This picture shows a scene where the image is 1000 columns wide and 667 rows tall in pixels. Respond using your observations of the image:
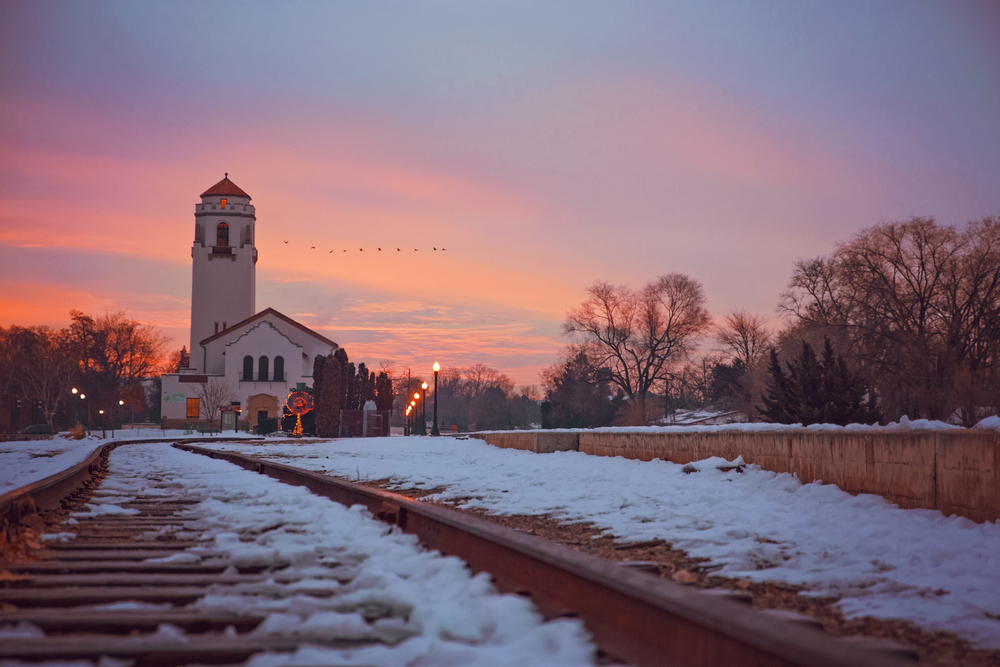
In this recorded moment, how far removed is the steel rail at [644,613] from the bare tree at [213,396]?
74133 mm

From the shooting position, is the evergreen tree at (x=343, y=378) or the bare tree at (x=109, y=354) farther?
the bare tree at (x=109, y=354)

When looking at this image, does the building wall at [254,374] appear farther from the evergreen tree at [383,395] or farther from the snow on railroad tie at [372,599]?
the snow on railroad tie at [372,599]

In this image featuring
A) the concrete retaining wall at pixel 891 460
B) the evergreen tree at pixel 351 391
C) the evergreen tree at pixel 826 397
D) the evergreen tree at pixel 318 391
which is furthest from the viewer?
the evergreen tree at pixel 351 391

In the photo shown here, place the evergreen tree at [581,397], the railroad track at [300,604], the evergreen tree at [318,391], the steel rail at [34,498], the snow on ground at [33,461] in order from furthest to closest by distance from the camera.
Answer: the evergreen tree at [581,397] < the evergreen tree at [318,391] < the snow on ground at [33,461] < the steel rail at [34,498] < the railroad track at [300,604]

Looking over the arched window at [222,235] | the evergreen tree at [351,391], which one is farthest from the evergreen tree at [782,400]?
the arched window at [222,235]

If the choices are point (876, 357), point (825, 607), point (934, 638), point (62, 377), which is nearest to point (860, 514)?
point (825, 607)

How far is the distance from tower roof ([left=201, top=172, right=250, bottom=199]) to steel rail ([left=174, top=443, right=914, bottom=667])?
85680mm

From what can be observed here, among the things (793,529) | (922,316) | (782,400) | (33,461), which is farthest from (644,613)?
(922,316)

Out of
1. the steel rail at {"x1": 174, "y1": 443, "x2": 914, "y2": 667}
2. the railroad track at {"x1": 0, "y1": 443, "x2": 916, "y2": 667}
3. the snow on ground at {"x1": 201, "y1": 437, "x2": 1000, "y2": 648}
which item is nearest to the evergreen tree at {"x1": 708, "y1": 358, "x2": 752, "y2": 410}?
the snow on ground at {"x1": 201, "y1": 437, "x2": 1000, "y2": 648}

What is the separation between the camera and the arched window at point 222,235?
83.9 metres

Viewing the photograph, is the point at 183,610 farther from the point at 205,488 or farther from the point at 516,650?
the point at 205,488

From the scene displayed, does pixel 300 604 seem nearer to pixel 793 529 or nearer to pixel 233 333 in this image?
pixel 793 529

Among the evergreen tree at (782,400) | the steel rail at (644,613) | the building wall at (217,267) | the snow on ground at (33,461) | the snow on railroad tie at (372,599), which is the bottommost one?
the snow on ground at (33,461)

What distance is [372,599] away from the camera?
3.56 m
